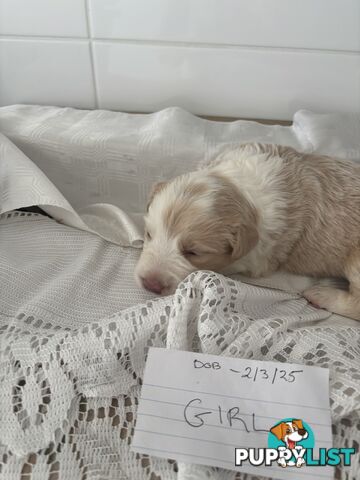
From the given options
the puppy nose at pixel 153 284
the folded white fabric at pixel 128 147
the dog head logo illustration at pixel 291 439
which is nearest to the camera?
the dog head logo illustration at pixel 291 439

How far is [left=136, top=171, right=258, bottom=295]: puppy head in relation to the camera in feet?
3.60

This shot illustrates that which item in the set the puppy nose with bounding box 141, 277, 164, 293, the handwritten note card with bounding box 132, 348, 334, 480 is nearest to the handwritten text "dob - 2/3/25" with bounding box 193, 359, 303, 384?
the handwritten note card with bounding box 132, 348, 334, 480

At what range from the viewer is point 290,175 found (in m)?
1.25

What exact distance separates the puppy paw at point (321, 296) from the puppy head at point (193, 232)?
0.21 metres

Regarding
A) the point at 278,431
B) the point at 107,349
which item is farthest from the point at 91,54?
the point at 278,431

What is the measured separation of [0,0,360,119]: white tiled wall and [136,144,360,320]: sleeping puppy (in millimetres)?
416

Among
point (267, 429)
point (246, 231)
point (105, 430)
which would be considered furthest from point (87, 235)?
point (267, 429)

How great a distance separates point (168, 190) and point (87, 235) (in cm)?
28

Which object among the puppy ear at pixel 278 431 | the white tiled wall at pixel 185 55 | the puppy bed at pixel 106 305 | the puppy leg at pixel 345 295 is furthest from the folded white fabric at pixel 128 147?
the puppy ear at pixel 278 431

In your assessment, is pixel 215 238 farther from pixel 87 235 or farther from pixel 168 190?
pixel 87 235

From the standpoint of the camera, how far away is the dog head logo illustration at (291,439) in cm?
79

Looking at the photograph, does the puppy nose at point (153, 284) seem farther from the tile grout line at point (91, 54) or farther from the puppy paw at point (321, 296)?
the tile grout line at point (91, 54)

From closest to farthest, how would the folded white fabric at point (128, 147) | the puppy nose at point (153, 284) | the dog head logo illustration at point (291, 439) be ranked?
the dog head logo illustration at point (291, 439), the puppy nose at point (153, 284), the folded white fabric at point (128, 147)

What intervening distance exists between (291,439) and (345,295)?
1.60 feet
